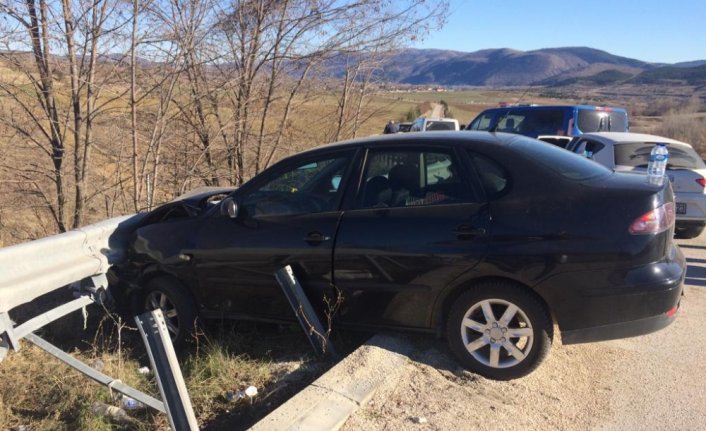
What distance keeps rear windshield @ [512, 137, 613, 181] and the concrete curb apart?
1.59m

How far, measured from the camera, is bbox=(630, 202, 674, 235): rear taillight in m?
3.53

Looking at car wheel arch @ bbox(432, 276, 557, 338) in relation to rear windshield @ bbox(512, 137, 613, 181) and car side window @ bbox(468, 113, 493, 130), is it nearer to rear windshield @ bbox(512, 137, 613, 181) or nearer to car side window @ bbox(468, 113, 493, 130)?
rear windshield @ bbox(512, 137, 613, 181)

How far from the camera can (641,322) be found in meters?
3.61

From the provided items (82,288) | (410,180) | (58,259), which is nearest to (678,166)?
(410,180)

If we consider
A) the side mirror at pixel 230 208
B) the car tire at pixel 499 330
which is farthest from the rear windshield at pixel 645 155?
the side mirror at pixel 230 208

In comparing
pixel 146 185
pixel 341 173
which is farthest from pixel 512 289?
pixel 146 185

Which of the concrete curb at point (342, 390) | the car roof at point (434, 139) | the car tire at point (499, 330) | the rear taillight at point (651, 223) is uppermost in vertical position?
the car roof at point (434, 139)

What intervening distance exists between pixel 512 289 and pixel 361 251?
1.04 meters

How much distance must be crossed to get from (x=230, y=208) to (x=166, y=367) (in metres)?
1.83

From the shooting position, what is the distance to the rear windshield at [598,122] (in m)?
12.9

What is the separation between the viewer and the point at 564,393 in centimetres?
366

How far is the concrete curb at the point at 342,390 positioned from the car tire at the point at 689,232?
579 centimetres

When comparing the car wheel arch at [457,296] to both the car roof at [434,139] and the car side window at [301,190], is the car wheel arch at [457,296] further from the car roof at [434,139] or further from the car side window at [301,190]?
the car side window at [301,190]

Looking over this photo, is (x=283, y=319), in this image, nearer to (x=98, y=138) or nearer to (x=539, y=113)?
(x=98, y=138)
